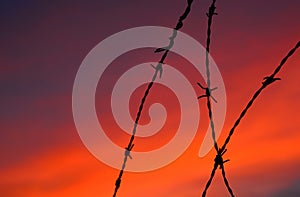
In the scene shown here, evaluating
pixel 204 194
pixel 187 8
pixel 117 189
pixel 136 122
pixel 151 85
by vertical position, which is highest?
pixel 187 8

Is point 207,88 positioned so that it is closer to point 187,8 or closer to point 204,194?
point 187,8

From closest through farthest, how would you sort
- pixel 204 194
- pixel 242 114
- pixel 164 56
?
pixel 204 194, pixel 242 114, pixel 164 56

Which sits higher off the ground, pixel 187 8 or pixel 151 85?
pixel 187 8

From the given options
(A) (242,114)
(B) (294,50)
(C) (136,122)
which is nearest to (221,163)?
(A) (242,114)

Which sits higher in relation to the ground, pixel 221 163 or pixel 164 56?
pixel 164 56

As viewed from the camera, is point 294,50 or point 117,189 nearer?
point 294,50

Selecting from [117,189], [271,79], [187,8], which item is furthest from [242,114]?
[117,189]

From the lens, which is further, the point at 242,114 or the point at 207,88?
the point at 207,88

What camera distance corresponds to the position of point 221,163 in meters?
3.07

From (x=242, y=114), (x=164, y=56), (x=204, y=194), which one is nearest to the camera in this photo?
(x=204, y=194)

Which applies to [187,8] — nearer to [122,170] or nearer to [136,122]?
[136,122]

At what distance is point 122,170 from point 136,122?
37cm

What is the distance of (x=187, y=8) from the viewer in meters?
3.01

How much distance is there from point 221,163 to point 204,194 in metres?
0.35
